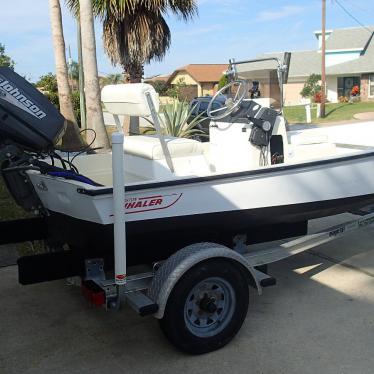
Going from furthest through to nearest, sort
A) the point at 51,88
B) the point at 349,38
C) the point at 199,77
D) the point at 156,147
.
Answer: the point at 199,77 < the point at 349,38 < the point at 51,88 < the point at 156,147

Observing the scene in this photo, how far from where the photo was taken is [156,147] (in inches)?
168

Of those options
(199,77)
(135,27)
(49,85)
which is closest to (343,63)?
(199,77)

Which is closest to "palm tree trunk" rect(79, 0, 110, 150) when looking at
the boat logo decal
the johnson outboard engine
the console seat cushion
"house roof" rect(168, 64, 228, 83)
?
the console seat cushion

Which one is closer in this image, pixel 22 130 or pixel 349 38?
pixel 22 130

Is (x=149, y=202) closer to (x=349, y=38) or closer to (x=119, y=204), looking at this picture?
(x=119, y=204)

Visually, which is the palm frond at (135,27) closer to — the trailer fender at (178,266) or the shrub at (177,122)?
the shrub at (177,122)

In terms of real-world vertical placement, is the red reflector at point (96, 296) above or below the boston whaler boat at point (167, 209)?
below

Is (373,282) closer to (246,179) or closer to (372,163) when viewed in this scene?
(372,163)

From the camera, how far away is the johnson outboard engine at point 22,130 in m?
3.50

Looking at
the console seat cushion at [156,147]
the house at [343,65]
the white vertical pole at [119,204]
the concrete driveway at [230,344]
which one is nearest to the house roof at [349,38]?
the house at [343,65]

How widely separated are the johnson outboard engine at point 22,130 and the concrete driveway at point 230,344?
99 centimetres

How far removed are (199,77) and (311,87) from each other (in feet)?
79.5

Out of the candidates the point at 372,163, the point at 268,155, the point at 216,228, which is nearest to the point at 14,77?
the point at 216,228

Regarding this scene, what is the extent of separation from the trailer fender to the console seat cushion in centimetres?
109
